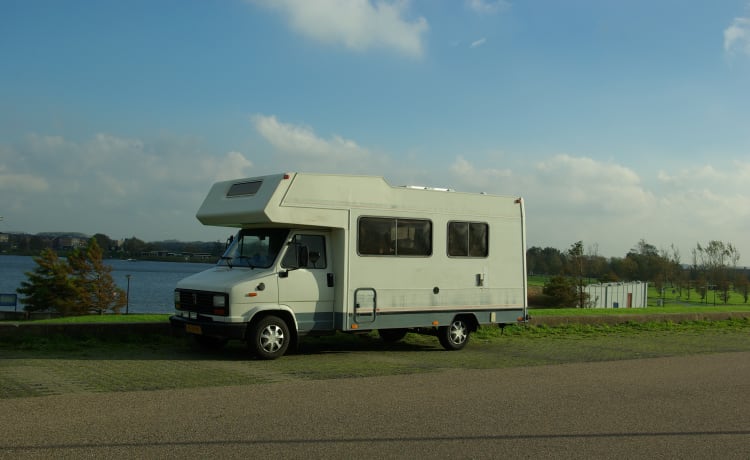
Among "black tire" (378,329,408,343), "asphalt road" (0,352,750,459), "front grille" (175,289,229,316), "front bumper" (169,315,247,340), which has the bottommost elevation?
"asphalt road" (0,352,750,459)

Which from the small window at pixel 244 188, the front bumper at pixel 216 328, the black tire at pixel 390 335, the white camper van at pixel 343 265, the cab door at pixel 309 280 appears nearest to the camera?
the front bumper at pixel 216 328

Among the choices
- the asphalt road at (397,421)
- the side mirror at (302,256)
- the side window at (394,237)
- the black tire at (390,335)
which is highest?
the side window at (394,237)

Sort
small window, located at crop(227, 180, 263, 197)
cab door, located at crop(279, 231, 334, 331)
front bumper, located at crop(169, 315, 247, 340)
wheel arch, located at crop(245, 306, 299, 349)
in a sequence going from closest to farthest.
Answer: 1. front bumper, located at crop(169, 315, 247, 340)
2. wheel arch, located at crop(245, 306, 299, 349)
3. cab door, located at crop(279, 231, 334, 331)
4. small window, located at crop(227, 180, 263, 197)

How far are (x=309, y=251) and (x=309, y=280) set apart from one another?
491 millimetres

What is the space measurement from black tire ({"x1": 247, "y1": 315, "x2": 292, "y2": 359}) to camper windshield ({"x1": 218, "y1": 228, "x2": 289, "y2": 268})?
949 mm

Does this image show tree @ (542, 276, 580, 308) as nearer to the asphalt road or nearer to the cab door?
the cab door

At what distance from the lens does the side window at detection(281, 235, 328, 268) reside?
1247 centimetres

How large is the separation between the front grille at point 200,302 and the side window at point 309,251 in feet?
4.06

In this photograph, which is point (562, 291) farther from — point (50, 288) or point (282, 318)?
point (282, 318)

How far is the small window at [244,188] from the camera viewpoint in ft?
41.3

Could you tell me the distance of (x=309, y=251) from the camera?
12.7 meters

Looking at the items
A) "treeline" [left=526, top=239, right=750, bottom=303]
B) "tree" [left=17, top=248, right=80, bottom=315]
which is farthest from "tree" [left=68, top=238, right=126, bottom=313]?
"treeline" [left=526, top=239, right=750, bottom=303]

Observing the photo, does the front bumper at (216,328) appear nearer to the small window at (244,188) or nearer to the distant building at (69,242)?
the small window at (244,188)

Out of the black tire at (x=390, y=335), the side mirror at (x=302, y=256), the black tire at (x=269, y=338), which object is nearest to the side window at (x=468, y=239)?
the black tire at (x=390, y=335)
